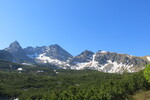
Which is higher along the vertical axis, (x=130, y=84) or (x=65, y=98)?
(x=130, y=84)

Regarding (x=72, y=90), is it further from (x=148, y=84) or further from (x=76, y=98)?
(x=148, y=84)

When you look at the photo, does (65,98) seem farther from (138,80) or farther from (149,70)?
(138,80)

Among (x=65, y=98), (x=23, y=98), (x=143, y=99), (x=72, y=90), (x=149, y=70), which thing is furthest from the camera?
(x=23, y=98)

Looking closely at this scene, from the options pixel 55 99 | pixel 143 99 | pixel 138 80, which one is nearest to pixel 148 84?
pixel 138 80

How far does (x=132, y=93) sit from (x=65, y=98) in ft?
172

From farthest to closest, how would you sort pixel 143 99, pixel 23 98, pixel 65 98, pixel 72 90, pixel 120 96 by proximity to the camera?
pixel 23 98 → pixel 72 90 → pixel 120 96 → pixel 65 98 → pixel 143 99

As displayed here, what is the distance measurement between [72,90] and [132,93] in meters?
42.8

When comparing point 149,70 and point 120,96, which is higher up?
point 149,70

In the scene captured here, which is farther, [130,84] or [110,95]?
[130,84]

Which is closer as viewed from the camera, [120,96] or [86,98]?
[86,98]

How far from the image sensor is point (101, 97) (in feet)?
330

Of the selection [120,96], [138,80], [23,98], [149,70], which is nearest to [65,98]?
[120,96]

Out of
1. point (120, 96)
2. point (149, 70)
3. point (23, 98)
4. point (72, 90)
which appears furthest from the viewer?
point (23, 98)

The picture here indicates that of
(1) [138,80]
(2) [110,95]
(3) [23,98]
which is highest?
(1) [138,80]
